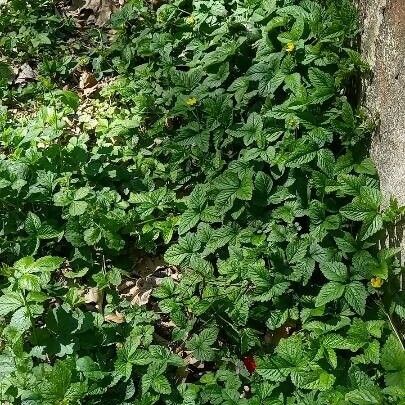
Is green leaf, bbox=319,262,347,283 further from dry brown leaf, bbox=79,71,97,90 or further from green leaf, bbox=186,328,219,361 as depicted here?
dry brown leaf, bbox=79,71,97,90

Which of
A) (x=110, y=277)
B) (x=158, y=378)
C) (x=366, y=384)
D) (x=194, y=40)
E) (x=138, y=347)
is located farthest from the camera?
(x=194, y=40)

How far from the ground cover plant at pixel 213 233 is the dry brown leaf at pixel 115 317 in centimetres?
1

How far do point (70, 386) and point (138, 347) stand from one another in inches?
15.9

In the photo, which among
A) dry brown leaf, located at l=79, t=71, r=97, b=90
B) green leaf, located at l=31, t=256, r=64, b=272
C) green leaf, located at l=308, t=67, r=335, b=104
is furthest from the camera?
dry brown leaf, located at l=79, t=71, r=97, b=90

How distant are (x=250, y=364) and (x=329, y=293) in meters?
0.50

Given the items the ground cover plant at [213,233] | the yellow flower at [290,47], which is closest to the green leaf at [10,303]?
the ground cover plant at [213,233]

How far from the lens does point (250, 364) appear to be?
2.81 metres

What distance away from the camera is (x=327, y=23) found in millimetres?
3209

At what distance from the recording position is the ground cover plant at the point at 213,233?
2.64m

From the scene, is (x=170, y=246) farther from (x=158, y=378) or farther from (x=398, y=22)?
(x=398, y=22)

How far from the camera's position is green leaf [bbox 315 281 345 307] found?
2645mm

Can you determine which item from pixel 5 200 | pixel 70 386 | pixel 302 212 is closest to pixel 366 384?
pixel 302 212

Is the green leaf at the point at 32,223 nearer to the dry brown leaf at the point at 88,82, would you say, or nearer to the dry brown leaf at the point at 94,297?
the dry brown leaf at the point at 94,297

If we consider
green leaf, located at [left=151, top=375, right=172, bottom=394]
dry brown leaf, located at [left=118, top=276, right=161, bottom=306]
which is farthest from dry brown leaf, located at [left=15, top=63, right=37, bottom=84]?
green leaf, located at [left=151, top=375, right=172, bottom=394]
